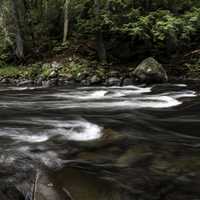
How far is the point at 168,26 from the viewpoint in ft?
43.1

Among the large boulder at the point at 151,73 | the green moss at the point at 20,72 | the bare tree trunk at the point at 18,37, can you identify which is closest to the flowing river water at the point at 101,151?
the large boulder at the point at 151,73

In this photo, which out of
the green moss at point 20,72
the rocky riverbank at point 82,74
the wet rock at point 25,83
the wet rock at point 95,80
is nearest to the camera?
the rocky riverbank at point 82,74

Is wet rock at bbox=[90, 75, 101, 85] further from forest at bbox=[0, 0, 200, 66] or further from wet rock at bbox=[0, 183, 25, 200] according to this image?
wet rock at bbox=[0, 183, 25, 200]

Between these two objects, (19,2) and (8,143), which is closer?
(8,143)

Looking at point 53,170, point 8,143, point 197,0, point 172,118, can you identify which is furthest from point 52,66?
point 53,170

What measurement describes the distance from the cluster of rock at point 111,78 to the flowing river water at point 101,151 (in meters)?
4.26

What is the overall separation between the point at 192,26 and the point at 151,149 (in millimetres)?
11142

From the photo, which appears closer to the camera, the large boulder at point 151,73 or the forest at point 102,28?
the large boulder at point 151,73

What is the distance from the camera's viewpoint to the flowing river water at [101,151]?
11.2 feet

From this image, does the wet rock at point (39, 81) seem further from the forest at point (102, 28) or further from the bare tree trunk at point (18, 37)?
the bare tree trunk at point (18, 37)

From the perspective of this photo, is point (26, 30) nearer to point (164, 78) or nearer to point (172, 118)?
point (164, 78)

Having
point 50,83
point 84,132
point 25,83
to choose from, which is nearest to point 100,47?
point 50,83

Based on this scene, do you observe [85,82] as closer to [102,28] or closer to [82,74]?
[82,74]

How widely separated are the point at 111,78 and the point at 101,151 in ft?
29.8
